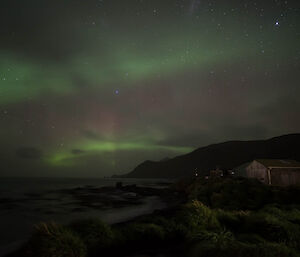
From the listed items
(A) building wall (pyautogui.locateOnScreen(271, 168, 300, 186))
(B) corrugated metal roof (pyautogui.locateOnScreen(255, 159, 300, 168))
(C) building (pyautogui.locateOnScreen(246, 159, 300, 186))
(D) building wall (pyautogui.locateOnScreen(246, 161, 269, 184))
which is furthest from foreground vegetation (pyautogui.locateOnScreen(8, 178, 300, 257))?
(B) corrugated metal roof (pyautogui.locateOnScreen(255, 159, 300, 168))

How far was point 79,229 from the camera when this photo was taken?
11.3 m

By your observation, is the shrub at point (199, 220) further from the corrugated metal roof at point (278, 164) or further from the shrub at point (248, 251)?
the corrugated metal roof at point (278, 164)

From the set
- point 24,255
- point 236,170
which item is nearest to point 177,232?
point 24,255

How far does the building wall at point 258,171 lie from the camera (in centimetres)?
3800

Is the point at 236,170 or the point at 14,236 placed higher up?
the point at 236,170

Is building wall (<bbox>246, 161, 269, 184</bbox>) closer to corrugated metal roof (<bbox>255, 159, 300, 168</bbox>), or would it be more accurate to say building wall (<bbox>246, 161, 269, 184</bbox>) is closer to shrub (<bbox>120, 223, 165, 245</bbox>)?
corrugated metal roof (<bbox>255, 159, 300, 168</bbox>)

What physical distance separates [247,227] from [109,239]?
706 cm

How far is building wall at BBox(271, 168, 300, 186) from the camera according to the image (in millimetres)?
36438

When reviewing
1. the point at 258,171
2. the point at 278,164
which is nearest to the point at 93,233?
the point at 258,171

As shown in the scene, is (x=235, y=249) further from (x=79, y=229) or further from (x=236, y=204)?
(x=236, y=204)

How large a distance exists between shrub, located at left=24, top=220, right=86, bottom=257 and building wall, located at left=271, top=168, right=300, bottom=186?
120ft

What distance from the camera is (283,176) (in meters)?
37.0

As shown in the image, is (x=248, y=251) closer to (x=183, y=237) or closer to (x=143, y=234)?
(x=183, y=237)

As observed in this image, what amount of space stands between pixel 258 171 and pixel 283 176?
13.5ft
